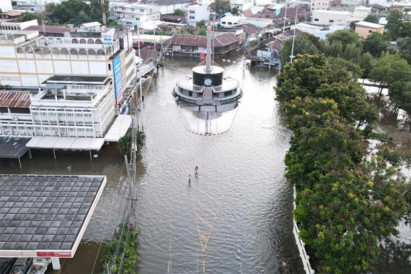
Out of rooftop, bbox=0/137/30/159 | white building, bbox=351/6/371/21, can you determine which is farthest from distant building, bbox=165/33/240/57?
rooftop, bbox=0/137/30/159

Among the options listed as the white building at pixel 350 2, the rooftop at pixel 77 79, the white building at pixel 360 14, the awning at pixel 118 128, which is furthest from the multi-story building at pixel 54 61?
the white building at pixel 350 2

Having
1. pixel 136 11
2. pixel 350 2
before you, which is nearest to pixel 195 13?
pixel 136 11

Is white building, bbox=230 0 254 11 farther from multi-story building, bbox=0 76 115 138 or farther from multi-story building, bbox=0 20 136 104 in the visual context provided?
multi-story building, bbox=0 76 115 138

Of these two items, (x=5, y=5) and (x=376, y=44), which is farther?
(x=5, y=5)

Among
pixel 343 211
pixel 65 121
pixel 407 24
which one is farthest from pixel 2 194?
pixel 407 24

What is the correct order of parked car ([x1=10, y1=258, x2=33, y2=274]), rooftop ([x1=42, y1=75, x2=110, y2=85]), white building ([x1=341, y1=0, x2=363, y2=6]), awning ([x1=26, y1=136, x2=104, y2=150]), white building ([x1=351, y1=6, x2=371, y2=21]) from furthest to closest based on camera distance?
1. white building ([x1=341, y1=0, x2=363, y2=6])
2. white building ([x1=351, y1=6, x2=371, y2=21])
3. rooftop ([x1=42, y1=75, x2=110, y2=85])
4. awning ([x1=26, y1=136, x2=104, y2=150])
5. parked car ([x1=10, y1=258, x2=33, y2=274])

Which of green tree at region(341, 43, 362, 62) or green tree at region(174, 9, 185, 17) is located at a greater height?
green tree at region(174, 9, 185, 17)

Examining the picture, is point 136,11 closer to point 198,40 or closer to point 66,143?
point 198,40

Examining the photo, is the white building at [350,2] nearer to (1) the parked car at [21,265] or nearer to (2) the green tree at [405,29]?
(2) the green tree at [405,29]
